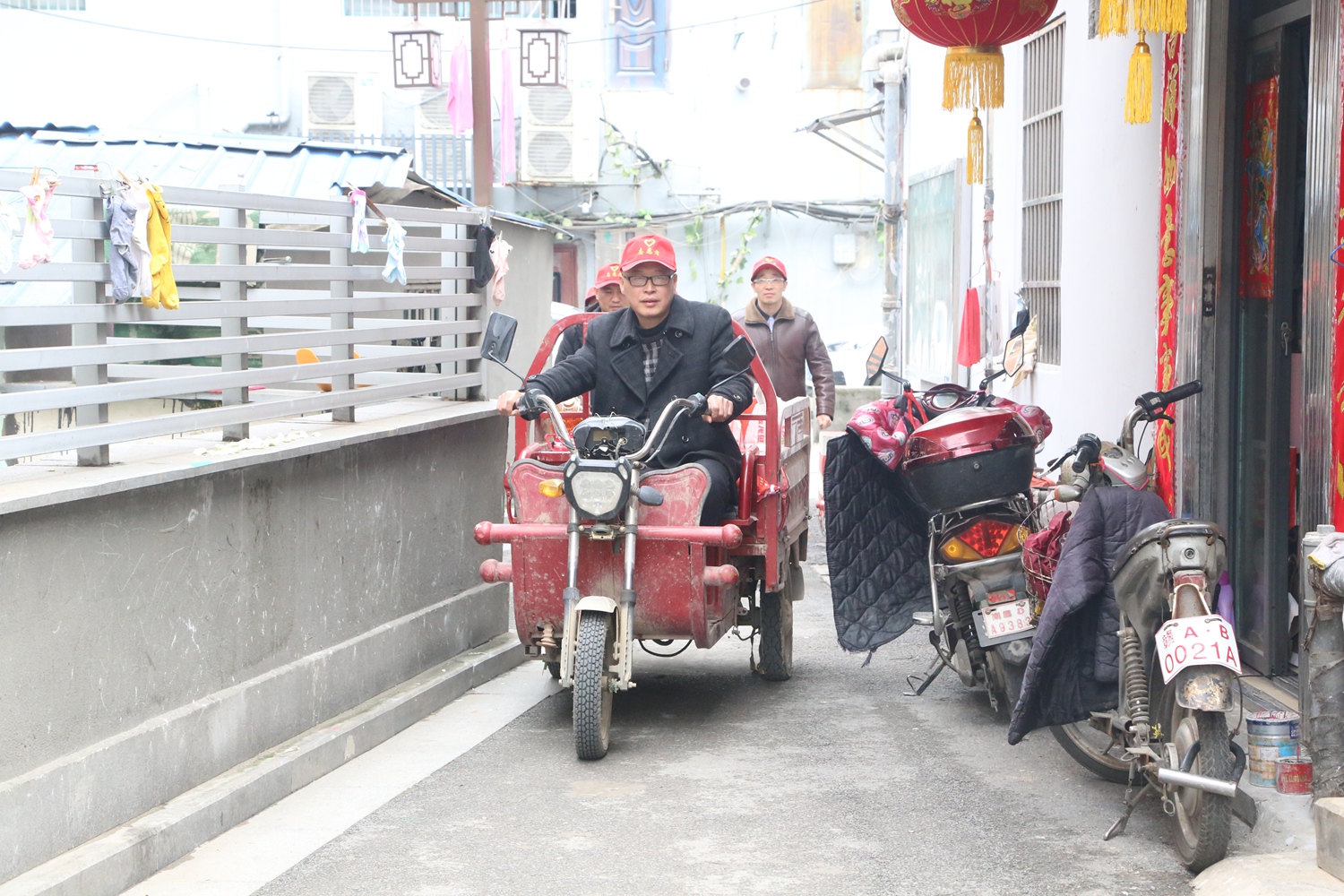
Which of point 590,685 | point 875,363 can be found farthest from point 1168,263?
point 590,685

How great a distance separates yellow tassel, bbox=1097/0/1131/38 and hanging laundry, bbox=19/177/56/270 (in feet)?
13.5

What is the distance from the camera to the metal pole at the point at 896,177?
18281mm

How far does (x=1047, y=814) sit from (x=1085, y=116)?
17.2 ft

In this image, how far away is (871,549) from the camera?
262 inches

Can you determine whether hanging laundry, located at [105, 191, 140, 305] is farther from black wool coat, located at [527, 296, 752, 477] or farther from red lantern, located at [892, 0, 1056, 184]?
red lantern, located at [892, 0, 1056, 184]

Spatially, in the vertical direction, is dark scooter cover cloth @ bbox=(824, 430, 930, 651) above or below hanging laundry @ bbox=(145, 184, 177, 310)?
below

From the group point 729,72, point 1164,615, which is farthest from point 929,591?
point 729,72

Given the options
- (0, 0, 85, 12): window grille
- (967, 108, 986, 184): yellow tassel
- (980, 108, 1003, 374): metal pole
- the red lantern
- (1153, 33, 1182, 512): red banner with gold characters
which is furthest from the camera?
(0, 0, 85, 12): window grille

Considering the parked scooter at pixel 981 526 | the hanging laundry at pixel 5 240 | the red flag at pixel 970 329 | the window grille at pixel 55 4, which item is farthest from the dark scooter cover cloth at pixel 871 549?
the window grille at pixel 55 4

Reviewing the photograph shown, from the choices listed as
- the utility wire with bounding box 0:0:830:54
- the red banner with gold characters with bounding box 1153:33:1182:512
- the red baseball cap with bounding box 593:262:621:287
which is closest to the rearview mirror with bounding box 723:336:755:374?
the red banner with gold characters with bounding box 1153:33:1182:512

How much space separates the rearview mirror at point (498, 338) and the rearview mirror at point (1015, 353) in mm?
4895

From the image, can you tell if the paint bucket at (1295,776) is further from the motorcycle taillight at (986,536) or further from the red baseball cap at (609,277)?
the red baseball cap at (609,277)

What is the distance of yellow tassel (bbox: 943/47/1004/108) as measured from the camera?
7289 mm

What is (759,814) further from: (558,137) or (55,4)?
(55,4)
